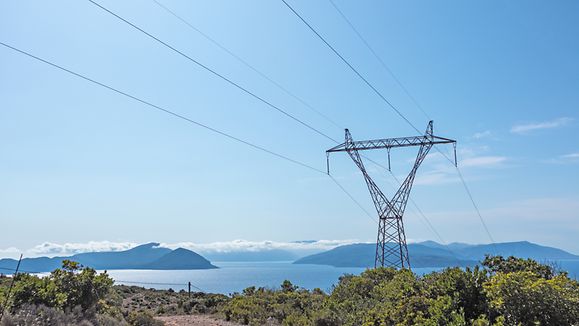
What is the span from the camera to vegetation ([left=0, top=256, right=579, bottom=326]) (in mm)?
5719

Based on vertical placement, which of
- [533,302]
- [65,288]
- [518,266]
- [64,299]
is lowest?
[533,302]

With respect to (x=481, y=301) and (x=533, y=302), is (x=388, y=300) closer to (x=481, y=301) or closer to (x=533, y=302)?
(x=481, y=301)

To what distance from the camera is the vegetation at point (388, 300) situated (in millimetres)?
5719

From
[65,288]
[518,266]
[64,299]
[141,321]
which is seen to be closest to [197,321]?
[141,321]

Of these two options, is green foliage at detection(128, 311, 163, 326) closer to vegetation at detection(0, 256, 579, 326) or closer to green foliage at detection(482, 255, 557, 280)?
vegetation at detection(0, 256, 579, 326)

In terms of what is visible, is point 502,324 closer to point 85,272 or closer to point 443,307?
point 443,307

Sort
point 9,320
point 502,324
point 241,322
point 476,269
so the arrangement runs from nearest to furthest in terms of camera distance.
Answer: point 502,324, point 476,269, point 9,320, point 241,322

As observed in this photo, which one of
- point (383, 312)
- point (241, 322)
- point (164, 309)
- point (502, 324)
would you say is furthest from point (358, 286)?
point (164, 309)

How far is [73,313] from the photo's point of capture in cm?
1104

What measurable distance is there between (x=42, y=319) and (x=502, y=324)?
400 inches

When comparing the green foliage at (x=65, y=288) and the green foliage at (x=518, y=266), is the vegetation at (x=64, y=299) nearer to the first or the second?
the green foliage at (x=65, y=288)

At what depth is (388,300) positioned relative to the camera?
881 centimetres

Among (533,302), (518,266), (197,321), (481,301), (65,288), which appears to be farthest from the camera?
(197,321)

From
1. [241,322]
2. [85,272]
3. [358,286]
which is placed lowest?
[241,322]
